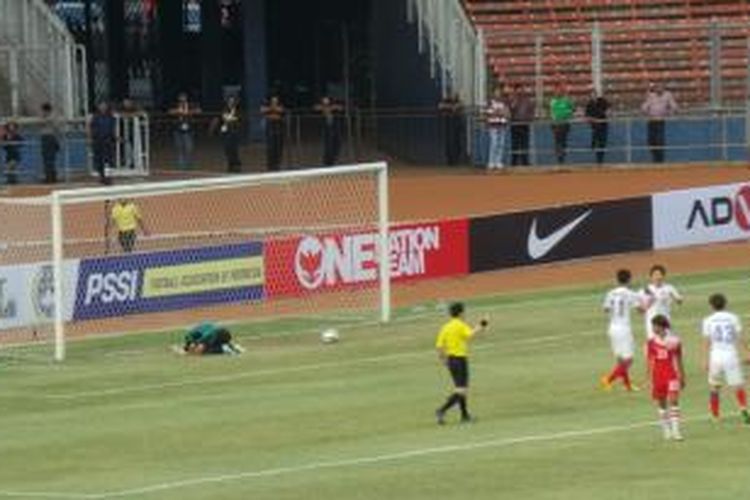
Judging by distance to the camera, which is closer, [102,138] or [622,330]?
[622,330]

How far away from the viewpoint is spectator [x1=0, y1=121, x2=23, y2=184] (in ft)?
181

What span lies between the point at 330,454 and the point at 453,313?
2.53 metres

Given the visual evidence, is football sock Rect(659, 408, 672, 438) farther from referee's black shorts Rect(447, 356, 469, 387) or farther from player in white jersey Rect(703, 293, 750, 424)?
referee's black shorts Rect(447, 356, 469, 387)

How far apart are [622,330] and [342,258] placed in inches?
432

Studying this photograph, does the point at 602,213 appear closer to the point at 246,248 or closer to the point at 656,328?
the point at 246,248

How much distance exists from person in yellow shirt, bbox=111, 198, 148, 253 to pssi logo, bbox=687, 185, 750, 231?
1269 centimetres

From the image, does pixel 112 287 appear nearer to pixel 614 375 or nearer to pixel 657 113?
pixel 614 375

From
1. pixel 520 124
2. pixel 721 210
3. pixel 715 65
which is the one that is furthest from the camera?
pixel 715 65

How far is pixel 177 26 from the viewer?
76875 mm

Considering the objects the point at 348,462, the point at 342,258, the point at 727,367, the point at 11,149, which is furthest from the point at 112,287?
the point at 11,149

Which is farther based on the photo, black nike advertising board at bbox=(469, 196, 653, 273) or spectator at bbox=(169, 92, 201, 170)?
spectator at bbox=(169, 92, 201, 170)

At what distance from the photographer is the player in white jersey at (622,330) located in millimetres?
30562

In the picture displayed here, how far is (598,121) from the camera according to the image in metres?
59.2

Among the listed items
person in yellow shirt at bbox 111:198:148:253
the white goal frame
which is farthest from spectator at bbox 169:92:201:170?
the white goal frame
